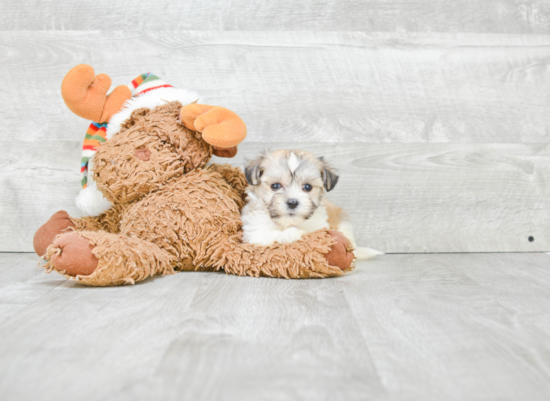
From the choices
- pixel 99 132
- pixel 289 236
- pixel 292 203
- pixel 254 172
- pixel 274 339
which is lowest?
pixel 274 339

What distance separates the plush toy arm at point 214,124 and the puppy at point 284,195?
0.15m

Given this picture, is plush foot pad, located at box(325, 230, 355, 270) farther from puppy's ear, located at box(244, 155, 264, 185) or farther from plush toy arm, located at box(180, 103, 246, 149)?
plush toy arm, located at box(180, 103, 246, 149)

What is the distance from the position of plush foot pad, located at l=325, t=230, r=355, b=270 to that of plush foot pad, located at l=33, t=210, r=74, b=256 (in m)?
1.04

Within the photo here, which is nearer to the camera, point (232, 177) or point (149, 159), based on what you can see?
point (149, 159)

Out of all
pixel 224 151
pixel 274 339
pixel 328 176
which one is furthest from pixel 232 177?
pixel 274 339

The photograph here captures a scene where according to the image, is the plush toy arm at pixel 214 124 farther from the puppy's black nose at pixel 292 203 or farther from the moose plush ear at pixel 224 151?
the puppy's black nose at pixel 292 203

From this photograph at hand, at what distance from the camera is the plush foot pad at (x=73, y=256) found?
1.42m

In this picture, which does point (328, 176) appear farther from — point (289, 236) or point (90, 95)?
point (90, 95)

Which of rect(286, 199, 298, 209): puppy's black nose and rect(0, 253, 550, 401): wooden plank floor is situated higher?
rect(286, 199, 298, 209): puppy's black nose

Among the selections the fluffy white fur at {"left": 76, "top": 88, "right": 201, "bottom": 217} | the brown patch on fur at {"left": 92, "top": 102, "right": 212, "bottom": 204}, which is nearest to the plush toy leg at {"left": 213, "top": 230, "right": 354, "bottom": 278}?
the brown patch on fur at {"left": 92, "top": 102, "right": 212, "bottom": 204}

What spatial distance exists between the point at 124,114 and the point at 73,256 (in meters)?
0.59

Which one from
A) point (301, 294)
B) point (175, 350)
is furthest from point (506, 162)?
point (175, 350)

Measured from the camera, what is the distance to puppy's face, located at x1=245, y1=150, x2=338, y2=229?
66.6 inches

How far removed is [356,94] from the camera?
2.26m
